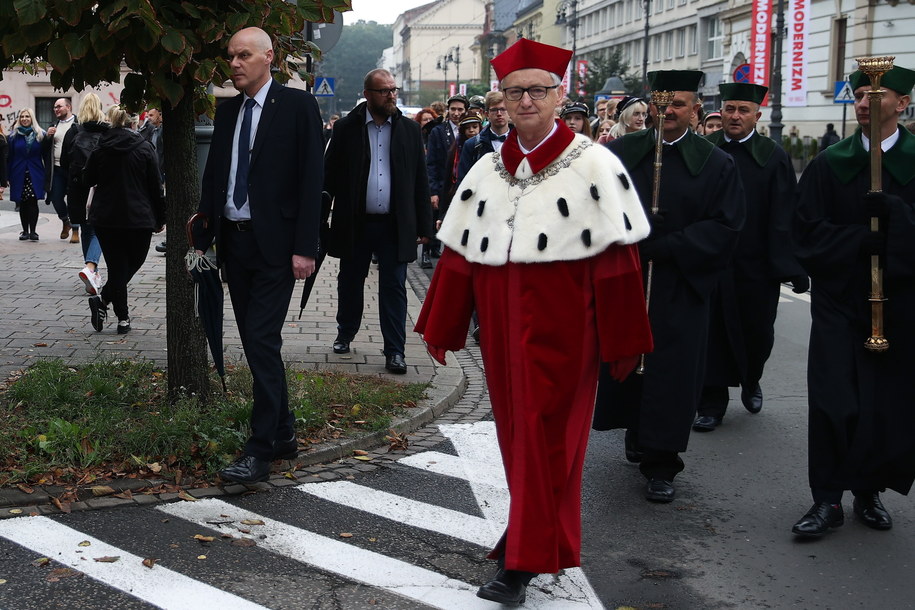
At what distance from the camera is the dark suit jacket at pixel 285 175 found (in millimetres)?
5785

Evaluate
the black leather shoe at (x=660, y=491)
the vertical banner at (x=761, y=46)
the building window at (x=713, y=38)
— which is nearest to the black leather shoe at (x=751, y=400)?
the black leather shoe at (x=660, y=491)

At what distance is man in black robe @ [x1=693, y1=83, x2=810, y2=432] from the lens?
765cm

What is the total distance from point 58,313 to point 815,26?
3981 cm

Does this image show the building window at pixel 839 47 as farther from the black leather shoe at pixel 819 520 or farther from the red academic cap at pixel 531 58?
the red academic cap at pixel 531 58

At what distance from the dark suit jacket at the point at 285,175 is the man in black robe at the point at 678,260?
A: 1606mm

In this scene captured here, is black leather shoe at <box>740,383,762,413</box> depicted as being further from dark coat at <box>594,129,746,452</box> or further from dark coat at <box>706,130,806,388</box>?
dark coat at <box>594,129,746,452</box>

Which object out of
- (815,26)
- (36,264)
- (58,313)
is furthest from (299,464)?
(815,26)

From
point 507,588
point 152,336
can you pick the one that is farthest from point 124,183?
point 507,588

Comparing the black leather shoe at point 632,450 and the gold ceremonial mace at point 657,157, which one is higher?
the gold ceremonial mace at point 657,157

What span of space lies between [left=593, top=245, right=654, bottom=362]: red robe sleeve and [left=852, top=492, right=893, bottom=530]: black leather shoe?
1.88m

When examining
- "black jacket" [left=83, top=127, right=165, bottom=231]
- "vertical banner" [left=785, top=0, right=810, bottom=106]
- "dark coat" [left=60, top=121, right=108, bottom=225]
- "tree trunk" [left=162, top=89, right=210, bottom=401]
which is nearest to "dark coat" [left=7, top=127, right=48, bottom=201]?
"dark coat" [left=60, top=121, right=108, bottom=225]

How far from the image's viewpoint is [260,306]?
Result: 19.0 feet

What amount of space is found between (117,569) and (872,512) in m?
3.37

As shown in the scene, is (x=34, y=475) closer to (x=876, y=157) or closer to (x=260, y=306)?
(x=260, y=306)
